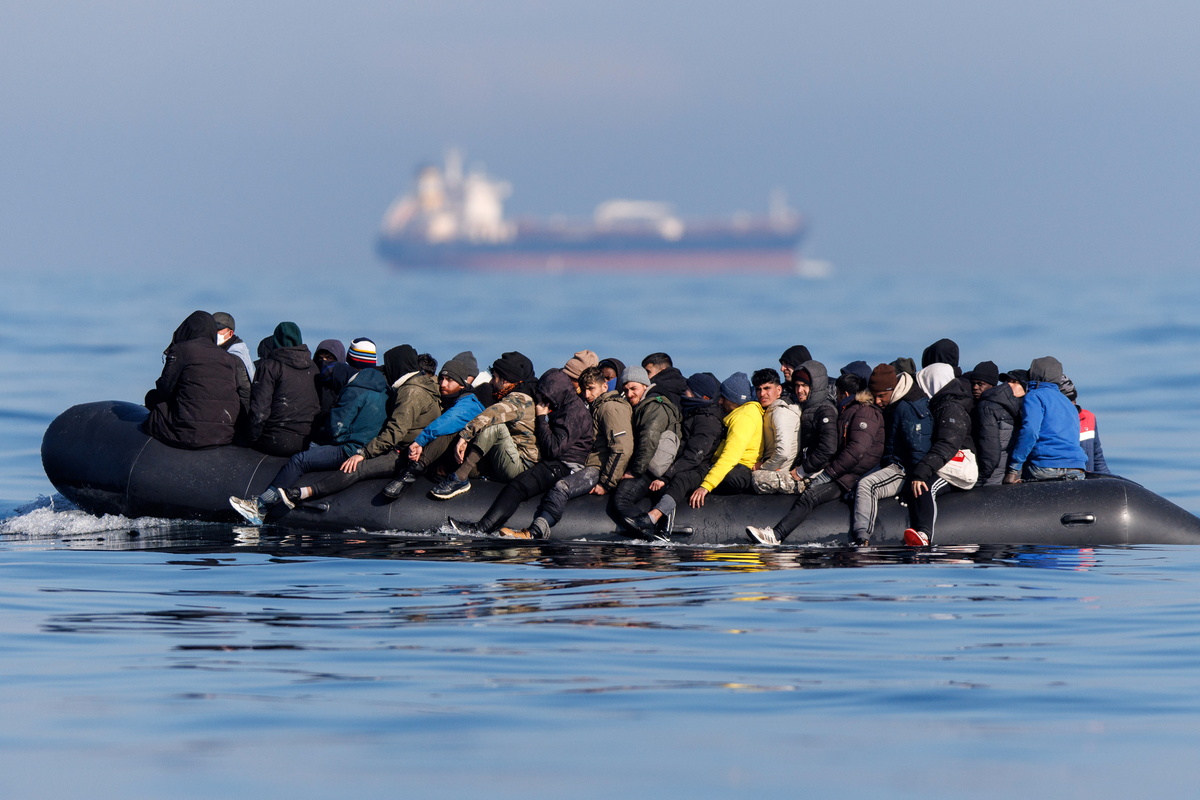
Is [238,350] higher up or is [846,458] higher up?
[238,350]

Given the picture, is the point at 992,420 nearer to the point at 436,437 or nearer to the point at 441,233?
the point at 436,437

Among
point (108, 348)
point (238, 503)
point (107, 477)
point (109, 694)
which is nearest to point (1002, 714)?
point (109, 694)

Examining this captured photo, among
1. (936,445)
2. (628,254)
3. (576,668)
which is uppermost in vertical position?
(628,254)

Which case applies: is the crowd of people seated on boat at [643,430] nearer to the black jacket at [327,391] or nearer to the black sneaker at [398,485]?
the black sneaker at [398,485]

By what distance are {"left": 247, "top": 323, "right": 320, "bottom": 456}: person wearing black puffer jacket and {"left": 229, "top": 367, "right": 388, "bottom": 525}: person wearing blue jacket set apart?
0.98ft

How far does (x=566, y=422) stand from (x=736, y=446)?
5.17 feet

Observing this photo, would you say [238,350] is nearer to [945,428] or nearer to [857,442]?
[857,442]

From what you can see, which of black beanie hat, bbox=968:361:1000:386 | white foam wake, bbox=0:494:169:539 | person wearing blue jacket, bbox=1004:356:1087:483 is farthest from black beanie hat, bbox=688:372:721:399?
white foam wake, bbox=0:494:169:539

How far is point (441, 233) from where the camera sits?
17500cm

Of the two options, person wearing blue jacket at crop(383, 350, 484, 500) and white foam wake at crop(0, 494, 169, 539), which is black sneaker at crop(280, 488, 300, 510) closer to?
person wearing blue jacket at crop(383, 350, 484, 500)

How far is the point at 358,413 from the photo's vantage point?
13641 millimetres

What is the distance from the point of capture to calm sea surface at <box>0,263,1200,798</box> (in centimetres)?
680

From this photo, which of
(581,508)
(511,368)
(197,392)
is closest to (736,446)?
(581,508)

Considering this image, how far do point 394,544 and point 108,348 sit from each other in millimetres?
33295
